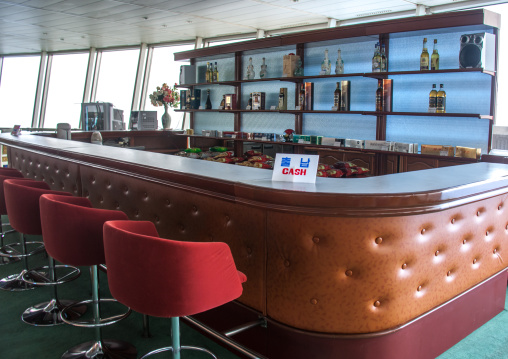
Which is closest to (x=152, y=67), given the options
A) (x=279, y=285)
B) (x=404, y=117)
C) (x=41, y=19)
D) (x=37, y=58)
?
(x=41, y=19)

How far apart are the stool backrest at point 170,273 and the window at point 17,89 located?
13032mm

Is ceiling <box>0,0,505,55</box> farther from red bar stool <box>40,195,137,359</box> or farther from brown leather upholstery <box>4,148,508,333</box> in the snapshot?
red bar stool <box>40,195,137,359</box>

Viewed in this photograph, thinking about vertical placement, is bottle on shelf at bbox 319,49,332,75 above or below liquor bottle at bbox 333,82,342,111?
above

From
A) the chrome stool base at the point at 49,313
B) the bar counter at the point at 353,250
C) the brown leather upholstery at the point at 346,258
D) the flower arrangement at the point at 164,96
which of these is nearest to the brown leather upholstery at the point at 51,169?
the chrome stool base at the point at 49,313

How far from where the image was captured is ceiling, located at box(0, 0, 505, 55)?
6680 mm

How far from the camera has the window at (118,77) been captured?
1107 centimetres

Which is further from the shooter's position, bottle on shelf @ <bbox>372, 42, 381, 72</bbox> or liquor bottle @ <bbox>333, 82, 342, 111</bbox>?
liquor bottle @ <bbox>333, 82, 342, 111</bbox>

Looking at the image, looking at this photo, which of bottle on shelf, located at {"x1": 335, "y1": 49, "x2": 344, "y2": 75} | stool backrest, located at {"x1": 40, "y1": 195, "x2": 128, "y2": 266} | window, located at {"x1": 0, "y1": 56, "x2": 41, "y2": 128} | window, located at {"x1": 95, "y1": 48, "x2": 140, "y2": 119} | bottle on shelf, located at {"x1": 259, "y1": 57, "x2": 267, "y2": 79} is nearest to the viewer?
stool backrest, located at {"x1": 40, "y1": 195, "x2": 128, "y2": 266}

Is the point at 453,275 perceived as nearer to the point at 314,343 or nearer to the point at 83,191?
the point at 314,343

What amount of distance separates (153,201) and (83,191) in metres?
1.08

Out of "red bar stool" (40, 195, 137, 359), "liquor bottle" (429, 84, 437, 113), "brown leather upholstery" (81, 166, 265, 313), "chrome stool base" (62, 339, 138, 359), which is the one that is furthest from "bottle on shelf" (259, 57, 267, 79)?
"chrome stool base" (62, 339, 138, 359)

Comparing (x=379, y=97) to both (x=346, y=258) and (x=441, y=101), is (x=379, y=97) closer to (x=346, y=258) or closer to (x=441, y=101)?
(x=441, y=101)

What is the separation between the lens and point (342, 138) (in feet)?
17.6

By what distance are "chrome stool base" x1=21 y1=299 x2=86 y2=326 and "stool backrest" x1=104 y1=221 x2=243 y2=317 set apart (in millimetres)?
1235
